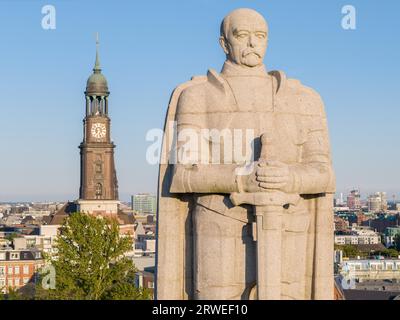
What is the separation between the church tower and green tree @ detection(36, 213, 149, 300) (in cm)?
8677

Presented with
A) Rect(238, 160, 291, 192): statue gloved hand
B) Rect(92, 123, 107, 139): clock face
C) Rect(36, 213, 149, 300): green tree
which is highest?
Rect(92, 123, 107, 139): clock face

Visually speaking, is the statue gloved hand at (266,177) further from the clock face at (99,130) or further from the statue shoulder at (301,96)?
the clock face at (99,130)

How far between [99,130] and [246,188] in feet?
445

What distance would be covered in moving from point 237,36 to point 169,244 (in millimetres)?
3096

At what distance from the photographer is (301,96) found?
13500 mm

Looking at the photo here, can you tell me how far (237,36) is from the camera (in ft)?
43.3

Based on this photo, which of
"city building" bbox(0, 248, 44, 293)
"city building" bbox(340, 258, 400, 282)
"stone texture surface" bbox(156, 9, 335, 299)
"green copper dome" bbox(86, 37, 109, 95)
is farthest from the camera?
"green copper dome" bbox(86, 37, 109, 95)

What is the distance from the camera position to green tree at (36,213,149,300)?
5309 cm

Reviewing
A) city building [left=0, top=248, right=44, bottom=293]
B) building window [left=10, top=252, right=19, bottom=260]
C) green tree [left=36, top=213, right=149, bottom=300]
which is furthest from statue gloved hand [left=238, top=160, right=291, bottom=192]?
building window [left=10, top=252, right=19, bottom=260]

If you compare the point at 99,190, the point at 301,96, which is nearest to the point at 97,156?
the point at 99,190

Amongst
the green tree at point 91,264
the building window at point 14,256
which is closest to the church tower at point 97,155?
the building window at point 14,256

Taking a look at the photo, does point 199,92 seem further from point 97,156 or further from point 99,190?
point 99,190

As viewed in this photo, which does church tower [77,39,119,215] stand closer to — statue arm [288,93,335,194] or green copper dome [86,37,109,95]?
green copper dome [86,37,109,95]

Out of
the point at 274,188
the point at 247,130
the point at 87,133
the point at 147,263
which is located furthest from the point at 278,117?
the point at 87,133
